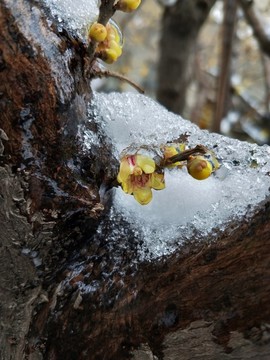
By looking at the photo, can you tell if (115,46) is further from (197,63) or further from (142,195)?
(197,63)

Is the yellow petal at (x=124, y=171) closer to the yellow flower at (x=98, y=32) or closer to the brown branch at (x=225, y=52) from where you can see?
the yellow flower at (x=98, y=32)

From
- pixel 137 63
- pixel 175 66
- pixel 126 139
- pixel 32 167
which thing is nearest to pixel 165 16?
pixel 175 66

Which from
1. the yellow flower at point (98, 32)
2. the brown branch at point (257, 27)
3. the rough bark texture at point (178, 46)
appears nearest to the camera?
the yellow flower at point (98, 32)

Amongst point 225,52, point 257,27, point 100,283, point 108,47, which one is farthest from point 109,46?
point 257,27

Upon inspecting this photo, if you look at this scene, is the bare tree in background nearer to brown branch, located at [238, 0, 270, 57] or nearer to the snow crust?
brown branch, located at [238, 0, 270, 57]

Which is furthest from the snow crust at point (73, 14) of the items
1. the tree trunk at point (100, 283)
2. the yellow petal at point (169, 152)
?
the yellow petal at point (169, 152)

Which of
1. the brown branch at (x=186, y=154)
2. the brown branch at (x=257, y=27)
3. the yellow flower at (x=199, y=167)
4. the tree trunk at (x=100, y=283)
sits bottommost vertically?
the tree trunk at (x=100, y=283)

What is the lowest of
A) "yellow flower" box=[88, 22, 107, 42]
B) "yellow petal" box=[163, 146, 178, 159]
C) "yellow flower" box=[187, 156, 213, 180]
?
"yellow flower" box=[187, 156, 213, 180]

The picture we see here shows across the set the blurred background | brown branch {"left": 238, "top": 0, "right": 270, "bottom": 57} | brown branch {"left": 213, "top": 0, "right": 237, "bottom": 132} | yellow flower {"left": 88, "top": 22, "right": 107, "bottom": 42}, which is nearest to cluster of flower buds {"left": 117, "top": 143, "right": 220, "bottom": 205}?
yellow flower {"left": 88, "top": 22, "right": 107, "bottom": 42}

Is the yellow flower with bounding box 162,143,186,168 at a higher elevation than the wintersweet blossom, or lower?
higher
